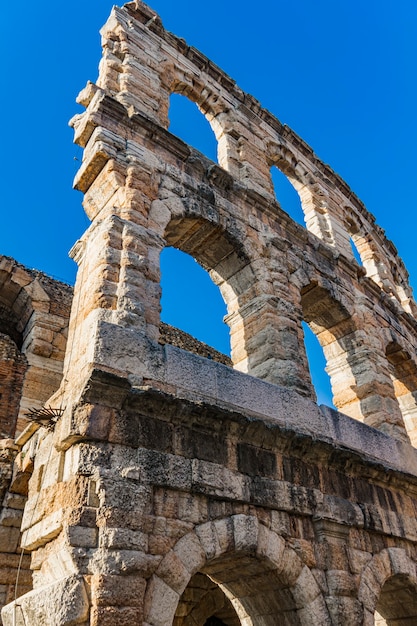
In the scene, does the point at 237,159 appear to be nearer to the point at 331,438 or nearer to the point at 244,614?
the point at 331,438

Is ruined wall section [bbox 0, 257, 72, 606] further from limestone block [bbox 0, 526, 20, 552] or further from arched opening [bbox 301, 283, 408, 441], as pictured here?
arched opening [bbox 301, 283, 408, 441]

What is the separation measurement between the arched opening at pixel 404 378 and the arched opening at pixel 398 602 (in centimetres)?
378

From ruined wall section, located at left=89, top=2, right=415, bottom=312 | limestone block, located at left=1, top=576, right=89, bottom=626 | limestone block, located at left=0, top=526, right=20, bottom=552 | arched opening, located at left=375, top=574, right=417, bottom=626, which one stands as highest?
ruined wall section, located at left=89, top=2, right=415, bottom=312

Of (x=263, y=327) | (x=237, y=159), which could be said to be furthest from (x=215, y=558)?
(x=237, y=159)

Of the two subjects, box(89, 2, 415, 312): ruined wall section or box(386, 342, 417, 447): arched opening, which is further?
box(386, 342, 417, 447): arched opening

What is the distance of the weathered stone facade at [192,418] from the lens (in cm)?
369

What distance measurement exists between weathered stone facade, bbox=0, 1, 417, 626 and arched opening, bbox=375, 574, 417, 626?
0.08ft

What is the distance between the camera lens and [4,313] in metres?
9.71

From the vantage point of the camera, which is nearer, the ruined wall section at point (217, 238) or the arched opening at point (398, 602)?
the ruined wall section at point (217, 238)

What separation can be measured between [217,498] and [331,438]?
180 centimetres

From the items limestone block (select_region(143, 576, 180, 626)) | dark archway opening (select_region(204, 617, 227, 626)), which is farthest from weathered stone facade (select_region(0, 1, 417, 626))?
dark archway opening (select_region(204, 617, 227, 626))

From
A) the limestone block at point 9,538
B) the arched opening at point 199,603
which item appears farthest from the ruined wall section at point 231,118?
the arched opening at point 199,603

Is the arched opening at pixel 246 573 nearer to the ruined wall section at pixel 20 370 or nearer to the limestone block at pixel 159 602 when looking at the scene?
the limestone block at pixel 159 602

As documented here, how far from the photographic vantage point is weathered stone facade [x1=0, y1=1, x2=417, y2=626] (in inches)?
145
